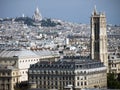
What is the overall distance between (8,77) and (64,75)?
12.8 ft

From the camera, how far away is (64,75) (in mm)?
63969

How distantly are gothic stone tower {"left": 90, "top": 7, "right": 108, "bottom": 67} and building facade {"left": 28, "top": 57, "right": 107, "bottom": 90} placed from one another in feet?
27.8

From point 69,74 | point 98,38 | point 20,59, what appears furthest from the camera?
point 98,38

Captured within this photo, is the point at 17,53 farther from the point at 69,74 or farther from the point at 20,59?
the point at 69,74

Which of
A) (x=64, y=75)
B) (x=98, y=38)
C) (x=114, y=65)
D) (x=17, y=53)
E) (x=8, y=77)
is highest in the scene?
(x=98, y=38)

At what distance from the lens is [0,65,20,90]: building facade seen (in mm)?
63781

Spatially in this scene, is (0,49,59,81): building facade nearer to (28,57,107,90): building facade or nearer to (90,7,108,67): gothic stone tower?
(28,57,107,90): building facade

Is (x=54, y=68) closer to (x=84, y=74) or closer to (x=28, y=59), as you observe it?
(x=84, y=74)

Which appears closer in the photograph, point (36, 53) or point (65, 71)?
point (65, 71)

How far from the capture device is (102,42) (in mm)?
75438

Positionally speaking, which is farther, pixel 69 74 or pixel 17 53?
pixel 17 53

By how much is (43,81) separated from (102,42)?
39.9 feet

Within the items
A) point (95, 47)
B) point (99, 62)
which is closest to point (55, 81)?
point (99, 62)

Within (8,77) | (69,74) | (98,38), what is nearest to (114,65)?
(98,38)
